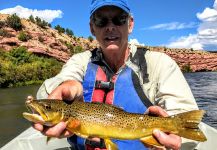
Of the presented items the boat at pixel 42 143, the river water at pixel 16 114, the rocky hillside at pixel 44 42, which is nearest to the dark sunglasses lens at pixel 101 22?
the boat at pixel 42 143

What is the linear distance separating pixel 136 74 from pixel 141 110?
407 mm

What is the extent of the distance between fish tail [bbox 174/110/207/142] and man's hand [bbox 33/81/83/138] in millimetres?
891

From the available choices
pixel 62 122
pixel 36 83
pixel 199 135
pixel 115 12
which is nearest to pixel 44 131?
pixel 62 122

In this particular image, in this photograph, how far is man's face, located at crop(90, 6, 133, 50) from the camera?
3.90 m

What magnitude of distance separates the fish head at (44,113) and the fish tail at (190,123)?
937 millimetres

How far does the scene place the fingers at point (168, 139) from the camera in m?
3.12

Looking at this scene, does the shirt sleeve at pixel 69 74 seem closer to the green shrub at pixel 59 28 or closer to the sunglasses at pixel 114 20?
the sunglasses at pixel 114 20

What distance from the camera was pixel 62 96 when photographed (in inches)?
135

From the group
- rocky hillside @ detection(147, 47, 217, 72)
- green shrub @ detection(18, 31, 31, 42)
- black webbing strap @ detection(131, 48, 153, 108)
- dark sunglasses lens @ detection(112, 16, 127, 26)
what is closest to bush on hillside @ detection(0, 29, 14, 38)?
green shrub @ detection(18, 31, 31, 42)

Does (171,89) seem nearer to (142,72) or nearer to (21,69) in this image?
(142,72)

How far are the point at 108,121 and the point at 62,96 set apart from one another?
513 mm

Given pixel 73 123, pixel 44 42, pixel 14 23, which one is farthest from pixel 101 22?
pixel 14 23

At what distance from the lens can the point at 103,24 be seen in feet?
12.9

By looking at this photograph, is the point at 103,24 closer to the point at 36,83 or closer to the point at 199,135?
the point at 199,135
